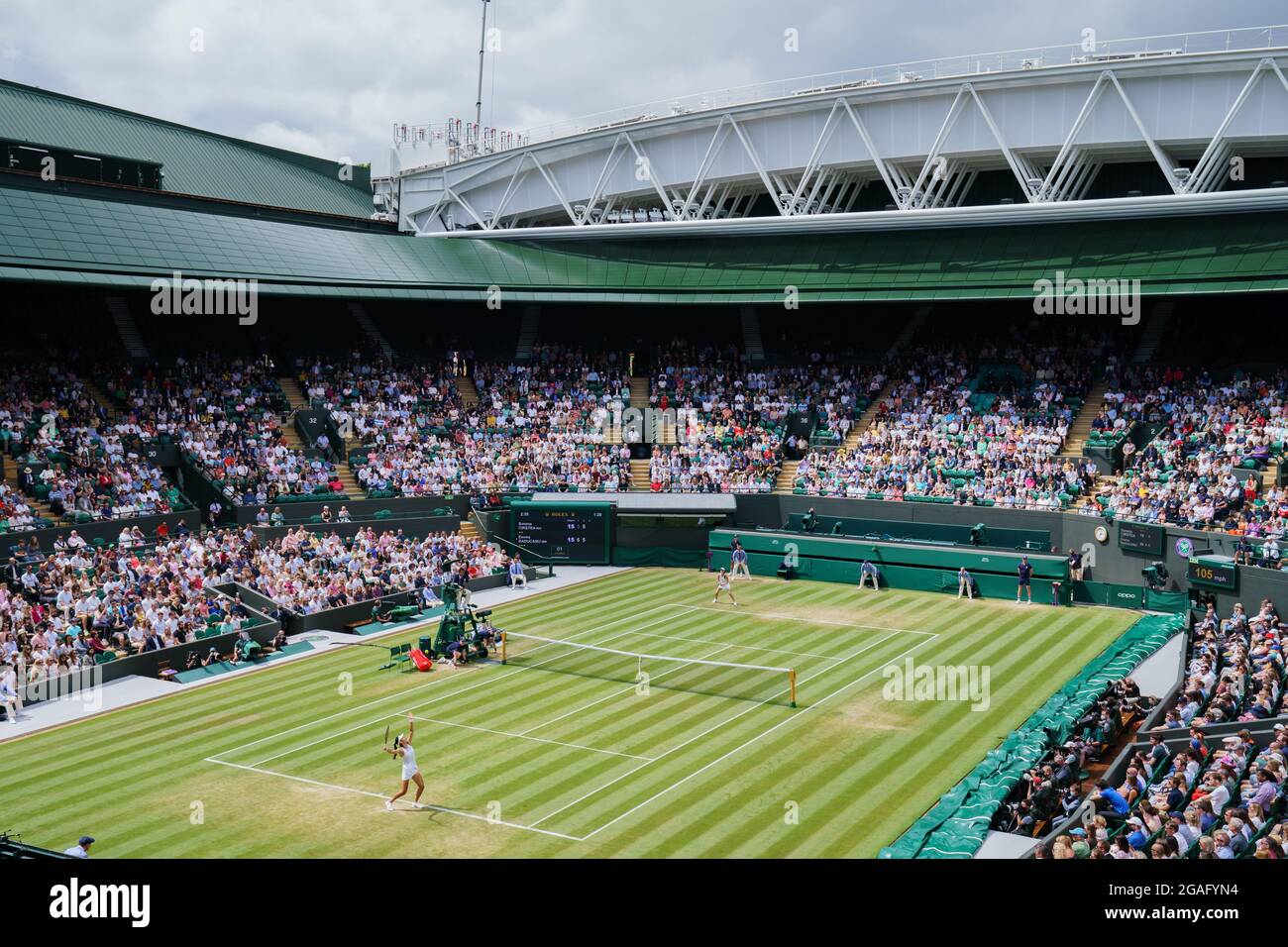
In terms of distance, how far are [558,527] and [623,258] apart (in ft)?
52.2

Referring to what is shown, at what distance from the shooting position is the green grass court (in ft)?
61.0

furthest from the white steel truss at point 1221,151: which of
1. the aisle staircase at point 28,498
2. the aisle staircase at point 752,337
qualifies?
the aisle staircase at point 28,498

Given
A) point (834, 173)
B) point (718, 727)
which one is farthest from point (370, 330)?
point (718, 727)

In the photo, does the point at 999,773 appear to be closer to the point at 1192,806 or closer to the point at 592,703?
the point at 1192,806

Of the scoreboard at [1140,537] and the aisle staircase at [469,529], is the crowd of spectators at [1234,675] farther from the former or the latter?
the aisle staircase at [469,529]

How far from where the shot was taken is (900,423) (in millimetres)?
48438

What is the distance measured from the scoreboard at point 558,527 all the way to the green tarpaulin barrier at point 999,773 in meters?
20.4

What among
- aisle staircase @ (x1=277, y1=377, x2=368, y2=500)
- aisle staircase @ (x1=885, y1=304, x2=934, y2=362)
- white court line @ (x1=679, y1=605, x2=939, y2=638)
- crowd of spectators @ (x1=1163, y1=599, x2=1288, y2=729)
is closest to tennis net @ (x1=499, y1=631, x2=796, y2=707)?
white court line @ (x1=679, y1=605, x2=939, y2=638)

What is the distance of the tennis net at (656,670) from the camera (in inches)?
1079

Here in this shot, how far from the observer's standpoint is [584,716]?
83.0ft

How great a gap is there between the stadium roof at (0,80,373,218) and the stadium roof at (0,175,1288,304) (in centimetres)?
363

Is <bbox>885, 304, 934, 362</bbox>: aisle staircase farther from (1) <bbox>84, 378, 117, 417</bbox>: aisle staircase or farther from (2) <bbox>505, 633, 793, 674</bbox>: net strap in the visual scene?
(1) <bbox>84, 378, 117, 417</bbox>: aisle staircase
